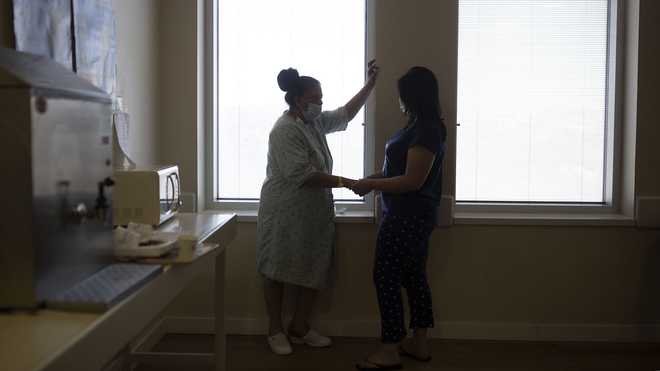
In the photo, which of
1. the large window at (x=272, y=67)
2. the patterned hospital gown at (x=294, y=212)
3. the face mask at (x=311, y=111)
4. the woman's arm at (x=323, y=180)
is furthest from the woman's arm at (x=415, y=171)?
the large window at (x=272, y=67)

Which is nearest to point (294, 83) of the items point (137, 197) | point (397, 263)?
point (397, 263)

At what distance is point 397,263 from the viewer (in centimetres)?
317

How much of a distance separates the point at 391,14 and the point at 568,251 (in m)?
1.55

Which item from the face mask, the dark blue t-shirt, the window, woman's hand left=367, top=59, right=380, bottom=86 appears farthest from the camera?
the window

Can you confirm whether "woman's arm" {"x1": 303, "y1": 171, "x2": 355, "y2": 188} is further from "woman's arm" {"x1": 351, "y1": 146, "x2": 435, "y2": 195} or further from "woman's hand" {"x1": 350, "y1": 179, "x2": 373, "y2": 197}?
"woman's arm" {"x1": 351, "y1": 146, "x2": 435, "y2": 195}

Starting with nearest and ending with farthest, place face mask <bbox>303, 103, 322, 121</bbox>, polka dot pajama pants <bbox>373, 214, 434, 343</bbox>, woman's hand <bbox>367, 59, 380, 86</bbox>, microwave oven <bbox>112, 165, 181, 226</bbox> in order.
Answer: microwave oven <bbox>112, 165, 181, 226</bbox>, polka dot pajama pants <bbox>373, 214, 434, 343</bbox>, face mask <bbox>303, 103, 322, 121</bbox>, woman's hand <bbox>367, 59, 380, 86</bbox>

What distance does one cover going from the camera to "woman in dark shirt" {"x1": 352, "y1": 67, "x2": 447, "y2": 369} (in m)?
3.06

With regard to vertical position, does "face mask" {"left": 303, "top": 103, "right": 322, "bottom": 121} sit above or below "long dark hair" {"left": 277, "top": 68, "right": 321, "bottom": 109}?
below

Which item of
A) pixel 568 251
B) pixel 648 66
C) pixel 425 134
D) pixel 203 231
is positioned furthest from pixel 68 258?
pixel 648 66

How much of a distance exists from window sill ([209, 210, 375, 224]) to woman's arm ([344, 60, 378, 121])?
51cm

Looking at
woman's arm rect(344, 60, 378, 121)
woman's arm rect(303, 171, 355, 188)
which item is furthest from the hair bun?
woman's arm rect(303, 171, 355, 188)

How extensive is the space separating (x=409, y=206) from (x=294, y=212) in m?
0.59

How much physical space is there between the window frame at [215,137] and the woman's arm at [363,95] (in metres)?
0.17

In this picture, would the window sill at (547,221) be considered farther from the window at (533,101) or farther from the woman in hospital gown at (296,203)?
the woman in hospital gown at (296,203)
